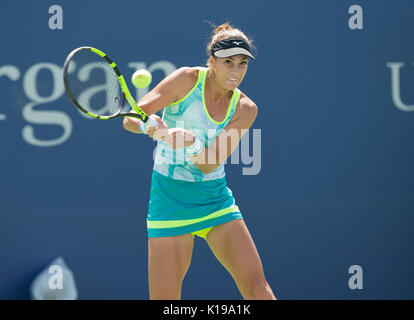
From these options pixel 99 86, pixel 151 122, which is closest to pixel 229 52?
pixel 151 122

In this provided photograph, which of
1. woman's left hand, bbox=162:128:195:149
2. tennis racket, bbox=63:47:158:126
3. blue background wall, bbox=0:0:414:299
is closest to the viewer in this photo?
woman's left hand, bbox=162:128:195:149

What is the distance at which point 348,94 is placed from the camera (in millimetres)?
4719

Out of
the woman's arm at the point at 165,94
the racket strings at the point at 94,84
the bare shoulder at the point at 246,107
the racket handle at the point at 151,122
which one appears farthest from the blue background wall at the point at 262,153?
the racket handle at the point at 151,122

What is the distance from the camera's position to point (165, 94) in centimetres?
329

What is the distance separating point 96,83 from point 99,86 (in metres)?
0.09

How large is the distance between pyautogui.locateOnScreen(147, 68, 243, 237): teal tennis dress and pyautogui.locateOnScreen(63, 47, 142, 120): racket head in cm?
29

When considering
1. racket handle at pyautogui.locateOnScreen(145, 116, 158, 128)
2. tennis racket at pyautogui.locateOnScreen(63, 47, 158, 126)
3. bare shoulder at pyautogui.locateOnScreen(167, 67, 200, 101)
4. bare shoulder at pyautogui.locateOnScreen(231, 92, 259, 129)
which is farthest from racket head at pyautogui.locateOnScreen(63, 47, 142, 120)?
bare shoulder at pyautogui.locateOnScreen(231, 92, 259, 129)

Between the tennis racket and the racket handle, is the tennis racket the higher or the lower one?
the higher one

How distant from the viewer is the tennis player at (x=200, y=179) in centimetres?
327

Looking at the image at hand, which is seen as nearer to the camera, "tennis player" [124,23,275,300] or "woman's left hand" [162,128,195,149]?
"woman's left hand" [162,128,195,149]

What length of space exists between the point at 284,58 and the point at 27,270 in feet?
7.07

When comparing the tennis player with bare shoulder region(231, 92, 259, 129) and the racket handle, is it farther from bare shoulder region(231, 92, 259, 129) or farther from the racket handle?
the racket handle

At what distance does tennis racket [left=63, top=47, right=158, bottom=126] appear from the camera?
3172 mm

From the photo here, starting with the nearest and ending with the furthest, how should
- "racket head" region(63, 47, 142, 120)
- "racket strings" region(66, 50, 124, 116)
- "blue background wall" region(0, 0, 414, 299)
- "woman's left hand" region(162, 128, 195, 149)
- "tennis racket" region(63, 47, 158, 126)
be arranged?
"woman's left hand" region(162, 128, 195, 149) → "tennis racket" region(63, 47, 158, 126) → "racket head" region(63, 47, 142, 120) → "racket strings" region(66, 50, 124, 116) → "blue background wall" region(0, 0, 414, 299)
